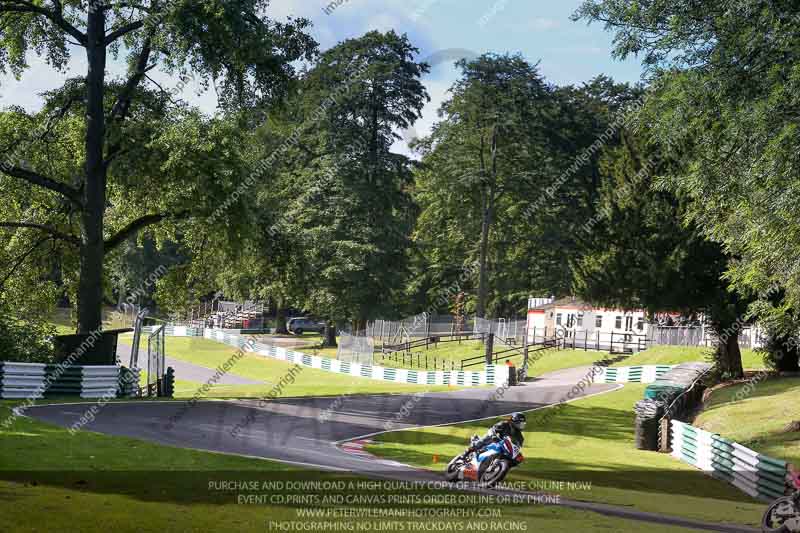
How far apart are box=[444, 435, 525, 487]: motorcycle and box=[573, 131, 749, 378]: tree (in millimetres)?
23935

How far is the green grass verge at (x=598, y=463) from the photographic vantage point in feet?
50.8

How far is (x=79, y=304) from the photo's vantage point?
91.8 feet

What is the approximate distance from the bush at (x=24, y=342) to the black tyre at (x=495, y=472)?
1739cm

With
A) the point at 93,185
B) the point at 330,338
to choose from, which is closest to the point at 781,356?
the point at 93,185

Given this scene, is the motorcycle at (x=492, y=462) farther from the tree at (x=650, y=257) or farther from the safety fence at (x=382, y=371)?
the safety fence at (x=382, y=371)

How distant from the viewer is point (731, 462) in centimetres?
2039

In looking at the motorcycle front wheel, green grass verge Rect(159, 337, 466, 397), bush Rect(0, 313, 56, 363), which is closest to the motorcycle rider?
the motorcycle front wheel

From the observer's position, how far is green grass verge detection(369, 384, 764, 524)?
15.5 m

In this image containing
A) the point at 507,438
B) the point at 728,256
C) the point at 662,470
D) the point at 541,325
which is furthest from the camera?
A: the point at 541,325

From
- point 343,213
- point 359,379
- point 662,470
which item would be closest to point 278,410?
point 662,470

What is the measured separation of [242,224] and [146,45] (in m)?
6.57

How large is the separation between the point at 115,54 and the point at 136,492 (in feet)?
68.3

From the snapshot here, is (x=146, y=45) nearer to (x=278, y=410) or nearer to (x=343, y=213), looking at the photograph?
(x=278, y=410)

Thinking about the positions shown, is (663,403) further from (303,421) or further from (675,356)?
(675,356)
